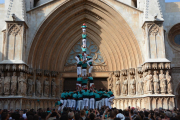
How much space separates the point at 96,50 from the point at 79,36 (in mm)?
2028

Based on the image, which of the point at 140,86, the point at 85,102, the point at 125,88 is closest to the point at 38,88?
the point at 85,102

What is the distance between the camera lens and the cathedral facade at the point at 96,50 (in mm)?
16250

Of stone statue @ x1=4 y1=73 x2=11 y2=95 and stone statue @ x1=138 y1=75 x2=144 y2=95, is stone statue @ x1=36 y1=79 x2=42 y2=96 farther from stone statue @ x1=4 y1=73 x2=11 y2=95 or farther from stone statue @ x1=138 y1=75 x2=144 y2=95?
stone statue @ x1=138 y1=75 x2=144 y2=95

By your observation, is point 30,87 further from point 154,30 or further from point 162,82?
point 154,30

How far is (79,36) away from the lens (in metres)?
20.8

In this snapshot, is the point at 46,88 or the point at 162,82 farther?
the point at 46,88

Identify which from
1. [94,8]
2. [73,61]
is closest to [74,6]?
[94,8]

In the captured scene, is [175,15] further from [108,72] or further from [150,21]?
[108,72]

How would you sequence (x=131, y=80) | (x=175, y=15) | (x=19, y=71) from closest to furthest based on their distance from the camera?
(x=19, y=71) → (x=131, y=80) → (x=175, y=15)

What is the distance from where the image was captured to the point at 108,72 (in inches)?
782

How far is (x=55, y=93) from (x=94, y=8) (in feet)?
26.4

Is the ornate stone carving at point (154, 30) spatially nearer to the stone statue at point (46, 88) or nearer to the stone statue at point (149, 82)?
the stone statue at point (149, 82)

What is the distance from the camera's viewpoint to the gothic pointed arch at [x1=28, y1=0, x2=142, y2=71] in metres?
18.3

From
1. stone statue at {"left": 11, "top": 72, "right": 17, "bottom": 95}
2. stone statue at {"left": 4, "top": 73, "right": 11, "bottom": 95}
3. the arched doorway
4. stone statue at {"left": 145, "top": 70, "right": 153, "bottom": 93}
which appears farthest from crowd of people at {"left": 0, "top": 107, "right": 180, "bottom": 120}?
the arched doorway
